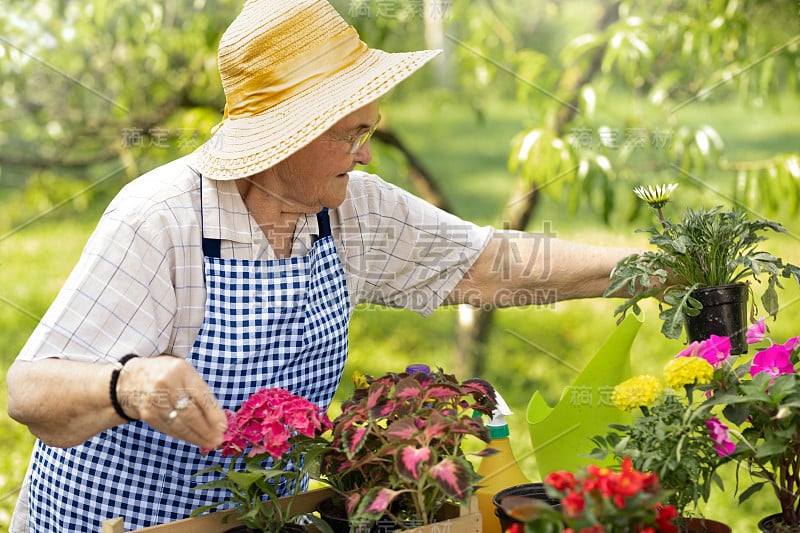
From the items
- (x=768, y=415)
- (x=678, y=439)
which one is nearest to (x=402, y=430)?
(x=678, y=439)

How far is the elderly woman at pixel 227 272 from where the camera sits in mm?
1375

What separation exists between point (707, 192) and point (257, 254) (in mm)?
2672

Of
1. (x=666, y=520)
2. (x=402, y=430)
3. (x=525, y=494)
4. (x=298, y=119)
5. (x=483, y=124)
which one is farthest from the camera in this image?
(x=483, y=124)

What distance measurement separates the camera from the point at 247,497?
1251 millimetres

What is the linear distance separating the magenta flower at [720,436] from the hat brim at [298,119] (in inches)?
28.6

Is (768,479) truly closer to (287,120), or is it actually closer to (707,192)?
(287,120)

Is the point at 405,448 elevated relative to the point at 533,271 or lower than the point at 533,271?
lower

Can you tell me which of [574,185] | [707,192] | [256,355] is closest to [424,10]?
[574,185]

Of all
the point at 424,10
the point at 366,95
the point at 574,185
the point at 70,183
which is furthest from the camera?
the point at 70,183

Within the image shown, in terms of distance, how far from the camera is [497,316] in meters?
4.81

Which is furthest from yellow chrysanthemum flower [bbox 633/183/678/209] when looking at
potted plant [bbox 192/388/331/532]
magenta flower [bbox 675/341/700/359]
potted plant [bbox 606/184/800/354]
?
potted plant [bbox 192/388/331/532]

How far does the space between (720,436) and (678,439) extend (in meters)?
0.05

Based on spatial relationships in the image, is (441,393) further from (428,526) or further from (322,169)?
(322,169)

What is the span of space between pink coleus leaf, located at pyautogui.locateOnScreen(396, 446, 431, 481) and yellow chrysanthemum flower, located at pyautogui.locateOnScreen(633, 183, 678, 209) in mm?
568
